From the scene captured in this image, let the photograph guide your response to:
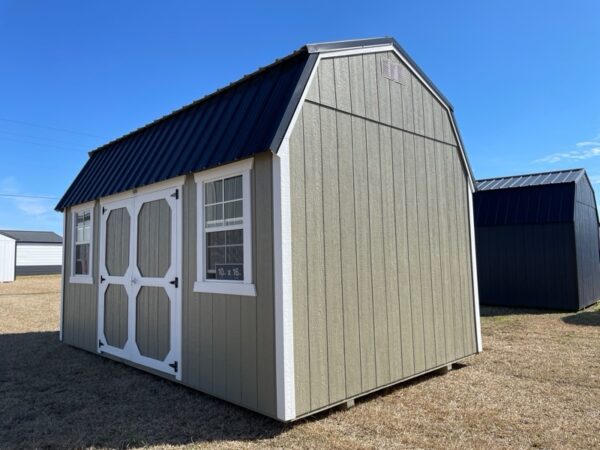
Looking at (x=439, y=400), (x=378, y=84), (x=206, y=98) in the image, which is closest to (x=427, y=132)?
(x=378, y=84)

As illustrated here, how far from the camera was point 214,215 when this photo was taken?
4.52 metres

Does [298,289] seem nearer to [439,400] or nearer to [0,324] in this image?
[439,400]

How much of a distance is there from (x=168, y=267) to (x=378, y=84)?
127 inches

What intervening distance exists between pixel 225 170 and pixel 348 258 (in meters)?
1.50

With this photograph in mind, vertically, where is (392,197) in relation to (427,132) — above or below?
below

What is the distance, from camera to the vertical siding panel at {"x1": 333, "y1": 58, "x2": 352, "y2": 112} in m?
4.36

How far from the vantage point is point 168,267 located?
5105 mm

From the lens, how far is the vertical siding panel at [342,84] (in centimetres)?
436

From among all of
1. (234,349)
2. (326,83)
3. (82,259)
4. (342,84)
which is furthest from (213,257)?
(82,259)

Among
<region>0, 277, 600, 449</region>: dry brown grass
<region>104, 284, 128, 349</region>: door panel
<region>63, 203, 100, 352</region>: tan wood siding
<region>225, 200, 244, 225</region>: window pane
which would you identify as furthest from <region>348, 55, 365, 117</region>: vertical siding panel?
<region>63, 203, 100, 352</region>: tan wood siding

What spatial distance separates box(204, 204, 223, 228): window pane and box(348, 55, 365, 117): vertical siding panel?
5.72 feet

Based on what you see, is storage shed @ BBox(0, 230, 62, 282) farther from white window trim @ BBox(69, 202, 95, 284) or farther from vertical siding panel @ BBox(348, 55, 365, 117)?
vertical siding panel @ BBox(348, 55, 365, 117)

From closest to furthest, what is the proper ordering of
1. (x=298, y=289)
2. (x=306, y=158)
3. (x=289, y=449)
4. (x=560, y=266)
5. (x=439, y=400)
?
(x=289, y=449)
(x=298, y=289)
(x=306, y=158)
(x=439, y=400)
(x=560, y=266)

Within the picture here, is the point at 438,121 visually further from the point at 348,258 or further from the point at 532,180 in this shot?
the point at 532,180
